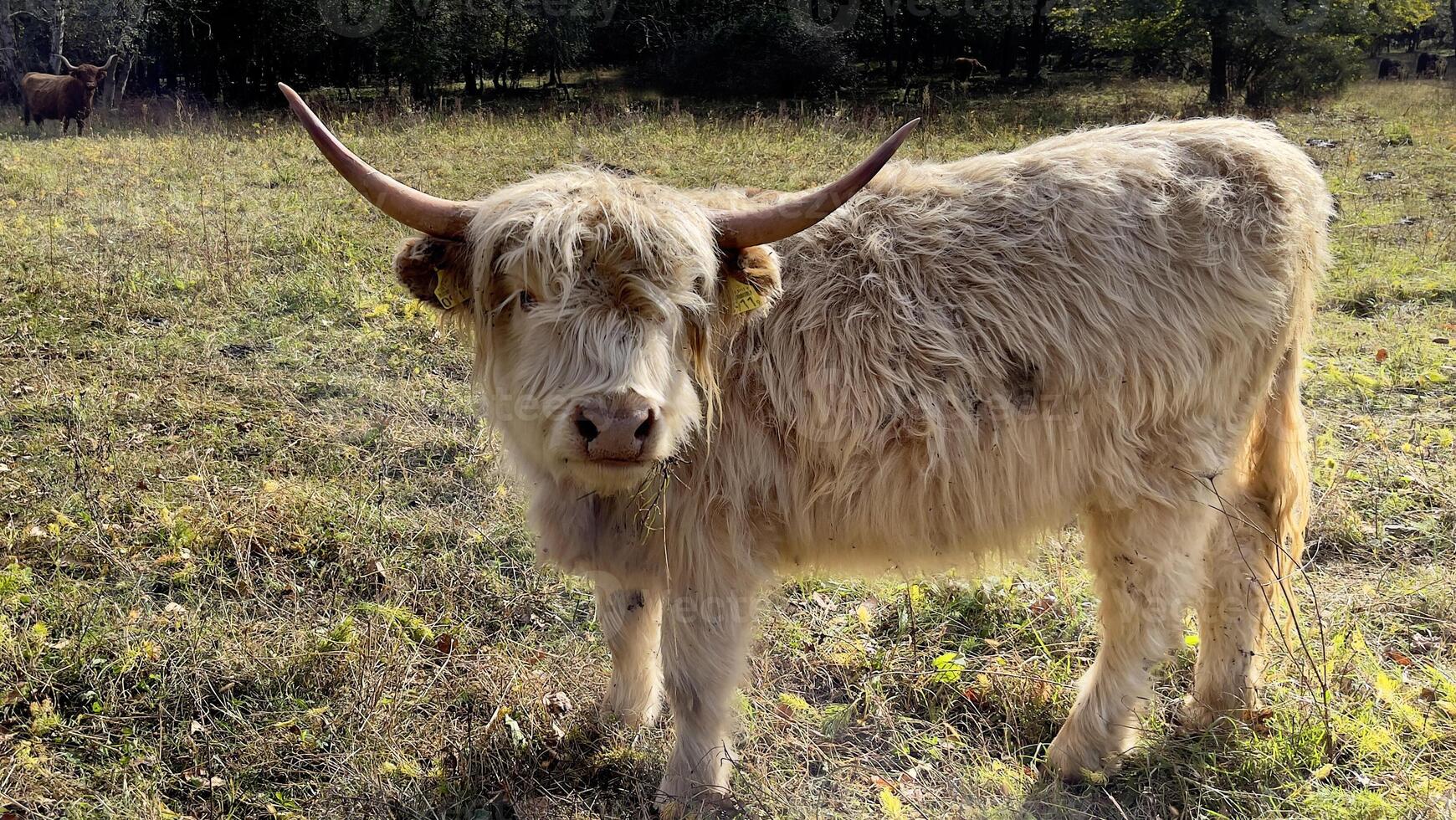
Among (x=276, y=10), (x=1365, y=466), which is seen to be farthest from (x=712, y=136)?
(x=276, y=10)

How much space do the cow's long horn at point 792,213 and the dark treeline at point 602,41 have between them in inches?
718

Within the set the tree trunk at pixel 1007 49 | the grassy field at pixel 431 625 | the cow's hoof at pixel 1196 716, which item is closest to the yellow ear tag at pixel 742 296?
the grassy field at pixel 431 625

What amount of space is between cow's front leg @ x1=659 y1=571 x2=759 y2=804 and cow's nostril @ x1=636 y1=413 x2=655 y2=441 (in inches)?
26.5

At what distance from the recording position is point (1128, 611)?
311 centimetres

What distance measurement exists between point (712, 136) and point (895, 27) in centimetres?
1760

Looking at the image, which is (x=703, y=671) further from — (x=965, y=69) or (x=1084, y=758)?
(x=965, y=69)

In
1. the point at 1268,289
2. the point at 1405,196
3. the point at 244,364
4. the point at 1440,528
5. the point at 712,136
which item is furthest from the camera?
the point at 712,136

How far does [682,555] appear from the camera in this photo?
2807mm

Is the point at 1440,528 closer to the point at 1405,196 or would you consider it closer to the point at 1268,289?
the point at 1268,289

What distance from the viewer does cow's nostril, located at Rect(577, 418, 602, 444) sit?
90.1 inches

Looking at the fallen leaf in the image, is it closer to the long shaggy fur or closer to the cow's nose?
the long shaggy fur

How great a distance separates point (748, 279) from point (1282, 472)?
2.13m

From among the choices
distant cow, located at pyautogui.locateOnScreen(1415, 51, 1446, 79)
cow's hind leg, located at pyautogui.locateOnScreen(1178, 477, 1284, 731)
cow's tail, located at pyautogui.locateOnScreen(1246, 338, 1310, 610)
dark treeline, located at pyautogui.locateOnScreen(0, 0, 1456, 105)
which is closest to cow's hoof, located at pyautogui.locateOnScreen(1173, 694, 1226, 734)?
cow's hind leg, located at pyautogui.locateOnScreen(1178, 477, 1284, 731)

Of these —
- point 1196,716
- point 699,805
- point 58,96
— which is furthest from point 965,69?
point 699,805
